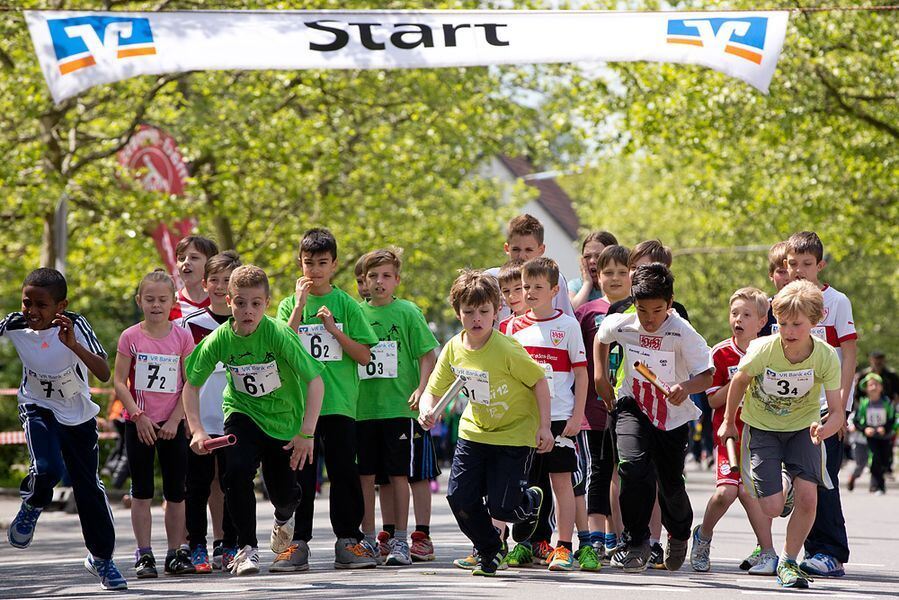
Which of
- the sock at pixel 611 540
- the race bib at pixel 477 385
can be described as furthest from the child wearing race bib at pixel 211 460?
the sock at pixel 611 540

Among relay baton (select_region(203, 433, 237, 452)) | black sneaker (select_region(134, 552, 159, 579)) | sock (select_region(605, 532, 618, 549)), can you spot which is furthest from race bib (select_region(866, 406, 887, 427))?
relay baton (select_region(203, 433, 237, 452))

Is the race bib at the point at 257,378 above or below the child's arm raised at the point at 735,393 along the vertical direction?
above

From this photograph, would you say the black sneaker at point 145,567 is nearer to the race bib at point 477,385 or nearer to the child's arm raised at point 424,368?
the child's arm raised at point 424,368

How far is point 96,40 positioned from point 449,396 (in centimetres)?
427

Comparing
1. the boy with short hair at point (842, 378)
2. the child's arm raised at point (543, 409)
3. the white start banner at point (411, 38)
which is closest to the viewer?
the child's arm raised at point (543, 409)

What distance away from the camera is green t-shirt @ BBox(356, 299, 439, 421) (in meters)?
9.55

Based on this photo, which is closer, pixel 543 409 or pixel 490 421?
pixel 543 409

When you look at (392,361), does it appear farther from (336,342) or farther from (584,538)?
(584,538)

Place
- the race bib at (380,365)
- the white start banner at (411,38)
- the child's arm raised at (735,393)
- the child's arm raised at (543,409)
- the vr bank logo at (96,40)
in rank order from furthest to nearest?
the white start banner at (411,38), the vr bank logo at (96,40), the race bib at (380,365), the child's arm raised at (543,409), the child's arm raised at (735,393)

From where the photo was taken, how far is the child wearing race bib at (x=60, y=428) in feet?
27.6

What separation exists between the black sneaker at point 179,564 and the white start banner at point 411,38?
12.1 feet

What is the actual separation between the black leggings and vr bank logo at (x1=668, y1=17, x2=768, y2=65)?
4734 millimetres

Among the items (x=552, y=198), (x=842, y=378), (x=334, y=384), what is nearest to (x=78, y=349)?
(x=334, y=384)

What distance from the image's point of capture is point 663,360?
28.8 feet
